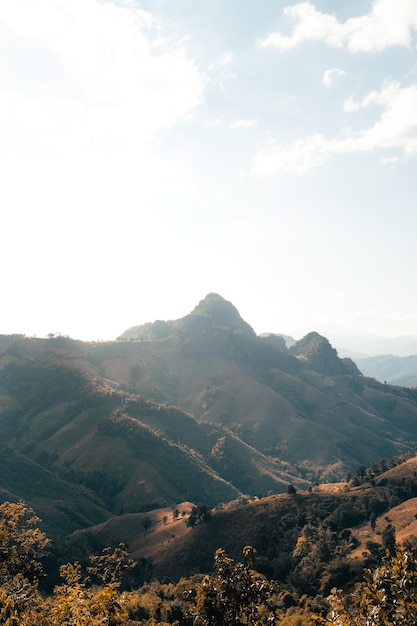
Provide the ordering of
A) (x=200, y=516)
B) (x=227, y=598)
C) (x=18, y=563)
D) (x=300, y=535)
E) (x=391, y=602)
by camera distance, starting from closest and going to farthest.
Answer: (x=391, y=602) < (x=227, y=598) < (x=18, y=563) < (x=300, y=535) < (x=200, y=516)

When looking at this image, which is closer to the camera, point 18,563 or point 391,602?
point 391,602

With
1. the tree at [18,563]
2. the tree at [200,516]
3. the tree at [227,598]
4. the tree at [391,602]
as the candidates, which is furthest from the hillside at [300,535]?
the tree at [391,602]

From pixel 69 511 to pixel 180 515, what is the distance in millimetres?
48346

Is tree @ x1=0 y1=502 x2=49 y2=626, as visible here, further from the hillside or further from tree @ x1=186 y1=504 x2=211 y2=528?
tree @ x1=186 y1=504 x2=211 y2=528

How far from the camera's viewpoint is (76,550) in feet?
438

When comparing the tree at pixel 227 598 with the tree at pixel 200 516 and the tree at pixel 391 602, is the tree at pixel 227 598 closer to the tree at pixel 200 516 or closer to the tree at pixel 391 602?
the tree at pixel 391 602

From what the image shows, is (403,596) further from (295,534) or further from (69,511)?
(69,511)

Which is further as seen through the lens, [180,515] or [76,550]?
[180,515]

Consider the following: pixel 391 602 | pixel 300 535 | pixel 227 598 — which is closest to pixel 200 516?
pixel 300 535

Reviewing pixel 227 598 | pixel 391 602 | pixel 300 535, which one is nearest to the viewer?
pixel 391 602

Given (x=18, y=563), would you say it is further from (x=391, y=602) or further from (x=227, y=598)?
(x=391, y=602)

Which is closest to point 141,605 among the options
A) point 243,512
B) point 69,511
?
point 243,512

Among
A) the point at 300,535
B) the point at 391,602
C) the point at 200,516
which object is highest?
the point at 391,602

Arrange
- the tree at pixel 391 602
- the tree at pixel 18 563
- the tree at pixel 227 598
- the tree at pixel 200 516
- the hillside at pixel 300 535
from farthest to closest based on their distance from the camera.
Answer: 1. the tree at pixel 200 516
2. the hillside at pixel 300 535
3. the tree at pixel 18 563
4. the tree at pixel 227 598
5. the tree at pixel 391 602
